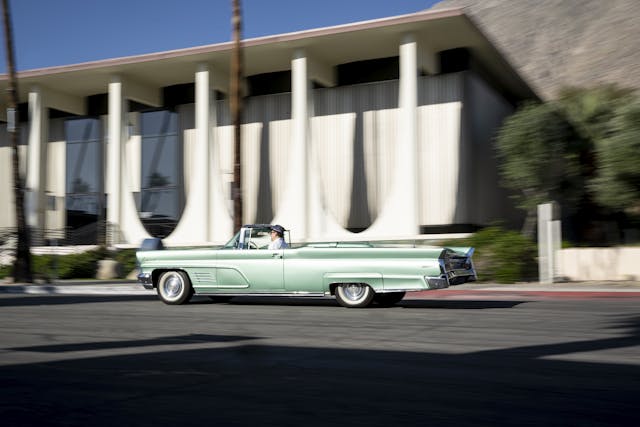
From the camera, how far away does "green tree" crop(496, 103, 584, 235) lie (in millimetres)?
26750

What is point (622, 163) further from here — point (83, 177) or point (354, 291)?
point (83, 177)

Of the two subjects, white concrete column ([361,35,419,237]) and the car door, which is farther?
white concrete column ([361,35,419,237])

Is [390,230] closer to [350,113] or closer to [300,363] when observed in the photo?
[350,113]

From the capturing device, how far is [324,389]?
5785 mm

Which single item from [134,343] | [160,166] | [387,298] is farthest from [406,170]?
[134,343]

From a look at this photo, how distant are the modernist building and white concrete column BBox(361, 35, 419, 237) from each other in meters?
0.05

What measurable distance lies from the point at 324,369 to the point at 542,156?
2196cm

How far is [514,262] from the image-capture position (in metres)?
21.9

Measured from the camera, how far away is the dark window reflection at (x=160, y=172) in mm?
38319

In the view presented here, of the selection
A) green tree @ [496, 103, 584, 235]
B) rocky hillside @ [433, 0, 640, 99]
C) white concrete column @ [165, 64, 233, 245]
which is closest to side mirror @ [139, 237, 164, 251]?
white concrete column @ [165, 64, 233, 245]

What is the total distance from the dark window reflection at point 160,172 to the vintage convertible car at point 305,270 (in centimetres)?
2385

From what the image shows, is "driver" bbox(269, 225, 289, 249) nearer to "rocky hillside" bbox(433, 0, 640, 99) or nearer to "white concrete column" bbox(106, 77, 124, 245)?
"white concrete column" bbox(106, 77, 124, 245)

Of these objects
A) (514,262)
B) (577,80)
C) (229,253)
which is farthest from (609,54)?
(229,253)

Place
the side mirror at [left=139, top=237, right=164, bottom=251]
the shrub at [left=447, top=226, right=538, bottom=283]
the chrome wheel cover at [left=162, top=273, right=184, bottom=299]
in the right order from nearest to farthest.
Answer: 1. the chrome wheel cover at [left=162, top=273, right=184, bottom=299]
2. the shrub at [left=447, top=226, right=538, bottom=283]
3. the side mirror at [left=139, top=237, right=164, bottom=251]
